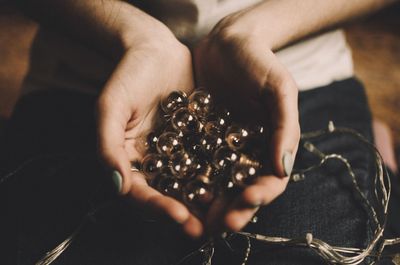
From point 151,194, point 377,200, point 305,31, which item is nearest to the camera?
point 151,194

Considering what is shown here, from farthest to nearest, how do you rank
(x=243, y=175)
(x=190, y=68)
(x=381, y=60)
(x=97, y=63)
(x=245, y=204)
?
(x=381, y=60) < (x=97, y=63) < (x=190, y=68) < (x=243, y=175) < (x=245, y=204)

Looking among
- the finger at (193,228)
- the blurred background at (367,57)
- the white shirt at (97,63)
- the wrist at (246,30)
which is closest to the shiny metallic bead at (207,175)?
the finger at (193,228)

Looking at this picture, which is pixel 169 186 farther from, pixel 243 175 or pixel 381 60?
pixel 381 60

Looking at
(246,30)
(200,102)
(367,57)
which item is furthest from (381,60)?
(200,102)

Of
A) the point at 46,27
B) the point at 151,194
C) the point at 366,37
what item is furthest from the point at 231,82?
the point at 366,37

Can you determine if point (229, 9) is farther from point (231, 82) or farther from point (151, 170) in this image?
point (151, 170)

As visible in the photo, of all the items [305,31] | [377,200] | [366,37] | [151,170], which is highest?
[305,31]
